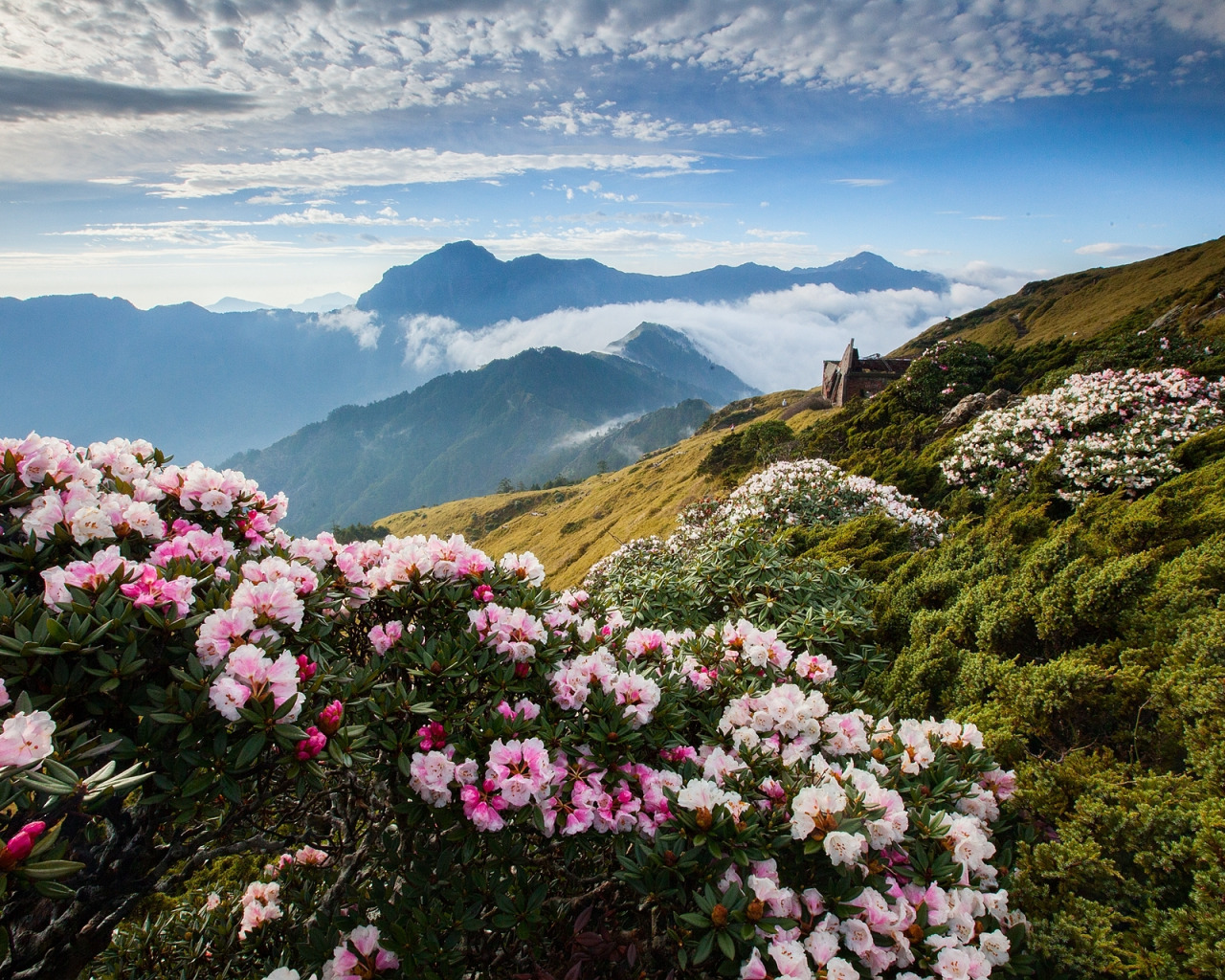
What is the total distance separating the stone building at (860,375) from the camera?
57.1 metres

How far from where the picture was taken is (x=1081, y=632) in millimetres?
4996

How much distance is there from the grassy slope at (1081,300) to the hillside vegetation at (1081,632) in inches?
2250

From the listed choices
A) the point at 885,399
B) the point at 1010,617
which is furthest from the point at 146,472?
the point at 885,399

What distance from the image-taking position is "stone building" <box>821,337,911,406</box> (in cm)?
5709

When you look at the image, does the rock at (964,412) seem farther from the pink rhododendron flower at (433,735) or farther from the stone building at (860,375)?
the stone building at (860,375)

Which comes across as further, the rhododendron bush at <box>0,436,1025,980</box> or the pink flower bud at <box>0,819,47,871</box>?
the rhododendron bush at <box>0,436,1025,980</box>

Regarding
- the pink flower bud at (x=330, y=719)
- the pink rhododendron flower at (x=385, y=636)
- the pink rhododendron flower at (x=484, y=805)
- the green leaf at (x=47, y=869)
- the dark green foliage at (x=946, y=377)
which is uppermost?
the dark green foliage at (x=946, y=377)

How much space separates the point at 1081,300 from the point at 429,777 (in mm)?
106012

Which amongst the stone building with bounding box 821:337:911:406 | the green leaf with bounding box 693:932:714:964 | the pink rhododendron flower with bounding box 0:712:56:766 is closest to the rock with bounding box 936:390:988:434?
the green leaf with bounding box 693:932:714:964

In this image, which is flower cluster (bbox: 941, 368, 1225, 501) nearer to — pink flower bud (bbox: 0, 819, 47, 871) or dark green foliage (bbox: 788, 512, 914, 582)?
dark green foliage (bbox: 788, 512, 914, 582)

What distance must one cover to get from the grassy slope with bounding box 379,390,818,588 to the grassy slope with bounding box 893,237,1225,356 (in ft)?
99.4

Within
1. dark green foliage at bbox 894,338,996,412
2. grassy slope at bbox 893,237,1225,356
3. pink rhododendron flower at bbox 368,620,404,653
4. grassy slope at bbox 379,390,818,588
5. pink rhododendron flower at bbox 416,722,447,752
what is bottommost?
grassy slope at bbox 379,390,818,588

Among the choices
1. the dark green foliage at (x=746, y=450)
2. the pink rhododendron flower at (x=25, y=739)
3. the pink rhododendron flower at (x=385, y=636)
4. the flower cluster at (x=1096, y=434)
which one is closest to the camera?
the pink rhododendron flower at (x=25, y=739)

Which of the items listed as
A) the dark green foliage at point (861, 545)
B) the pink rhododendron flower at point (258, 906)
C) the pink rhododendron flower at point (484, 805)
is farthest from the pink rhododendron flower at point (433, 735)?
the dark green foliage at point (861, 545)
